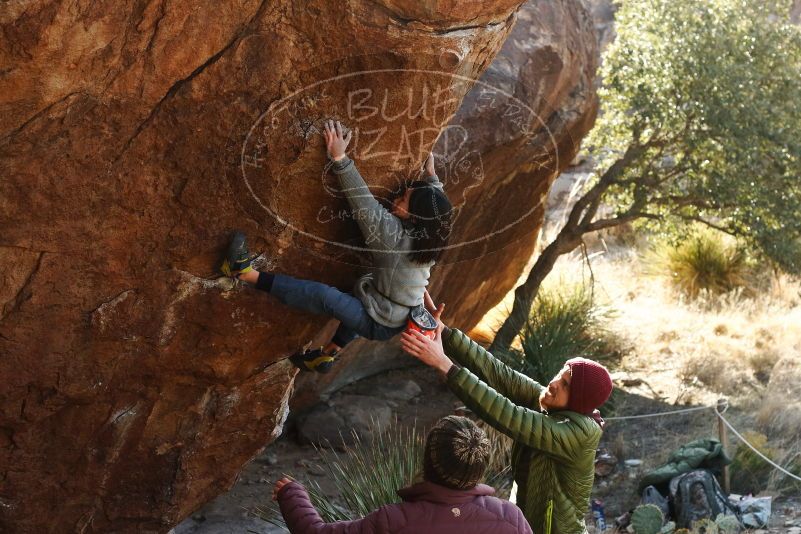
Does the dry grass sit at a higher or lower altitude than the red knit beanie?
lower

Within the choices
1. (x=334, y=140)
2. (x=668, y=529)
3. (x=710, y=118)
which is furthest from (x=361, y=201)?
(x=710, y=118)

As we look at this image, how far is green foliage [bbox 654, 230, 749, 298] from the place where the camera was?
47.1ft

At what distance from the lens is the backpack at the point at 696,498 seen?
23.8ft

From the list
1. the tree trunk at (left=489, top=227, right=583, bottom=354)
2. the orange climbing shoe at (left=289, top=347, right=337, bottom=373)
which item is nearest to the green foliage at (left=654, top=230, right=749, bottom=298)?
the tree trunk at (left=489, top=227, right=583, bottom=354)

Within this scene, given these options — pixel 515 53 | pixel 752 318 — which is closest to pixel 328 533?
pixel 515 53

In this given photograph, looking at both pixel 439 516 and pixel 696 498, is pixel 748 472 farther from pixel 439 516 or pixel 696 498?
pixel 439 516

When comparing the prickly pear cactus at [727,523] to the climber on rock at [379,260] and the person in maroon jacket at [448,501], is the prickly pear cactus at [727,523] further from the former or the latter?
the person in maroon jacket at [448,501]

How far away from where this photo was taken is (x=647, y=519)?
6.94 meters

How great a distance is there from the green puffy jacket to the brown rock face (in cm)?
127

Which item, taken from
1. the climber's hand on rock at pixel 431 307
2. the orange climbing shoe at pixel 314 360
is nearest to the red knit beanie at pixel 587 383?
the climber's hand on rock at pixel 431 307

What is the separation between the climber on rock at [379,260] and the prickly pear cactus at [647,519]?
2.89m

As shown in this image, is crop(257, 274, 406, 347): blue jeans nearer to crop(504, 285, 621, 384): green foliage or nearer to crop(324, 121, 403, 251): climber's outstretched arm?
crop(324, 121, 403, 251): climber's outstretched arm

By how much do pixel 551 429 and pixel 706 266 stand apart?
11076 millimetres

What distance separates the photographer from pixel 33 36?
4148 millimetres
